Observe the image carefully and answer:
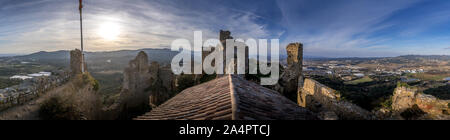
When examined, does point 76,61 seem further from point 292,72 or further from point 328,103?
point 328,103

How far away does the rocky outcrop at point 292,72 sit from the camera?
631 inches

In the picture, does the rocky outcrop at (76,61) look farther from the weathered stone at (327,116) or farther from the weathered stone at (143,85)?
the weathered stone at (327,116)

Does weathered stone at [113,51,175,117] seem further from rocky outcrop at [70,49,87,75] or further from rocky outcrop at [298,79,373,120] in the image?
rocky outcrop at [298,79,373,120]

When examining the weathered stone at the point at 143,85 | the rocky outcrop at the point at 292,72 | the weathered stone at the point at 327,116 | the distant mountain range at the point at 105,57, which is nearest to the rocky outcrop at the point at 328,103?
the weathered stone at the point at 327,116

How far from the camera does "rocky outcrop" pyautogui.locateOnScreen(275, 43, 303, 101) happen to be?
16.0 metres

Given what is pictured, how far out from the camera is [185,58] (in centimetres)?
2417

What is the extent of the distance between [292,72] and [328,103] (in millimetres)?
7950

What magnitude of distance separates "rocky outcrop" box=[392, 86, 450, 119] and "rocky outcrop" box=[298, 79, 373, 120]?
4.04 feet

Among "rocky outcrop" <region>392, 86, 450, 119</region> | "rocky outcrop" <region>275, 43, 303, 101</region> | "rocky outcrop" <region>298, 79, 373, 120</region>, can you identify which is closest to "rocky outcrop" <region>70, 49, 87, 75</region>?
"rocky outcrop" <region>275, 43, 303, 101</region>
